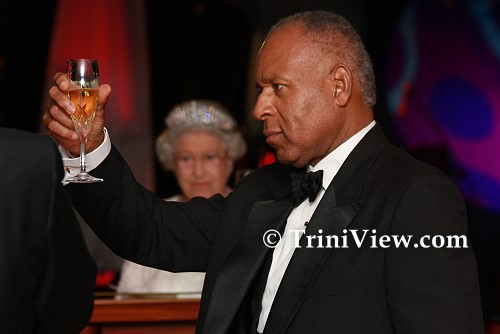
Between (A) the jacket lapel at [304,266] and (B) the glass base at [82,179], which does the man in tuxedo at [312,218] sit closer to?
(A) the jacket lapel at [304,266]

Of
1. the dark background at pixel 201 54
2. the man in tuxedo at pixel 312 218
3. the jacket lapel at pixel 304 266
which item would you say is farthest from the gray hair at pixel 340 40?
the dark background at pixel 201 54

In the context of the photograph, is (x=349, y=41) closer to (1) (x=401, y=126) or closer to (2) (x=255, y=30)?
(1) (x=401, y=126)

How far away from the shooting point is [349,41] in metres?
2.72

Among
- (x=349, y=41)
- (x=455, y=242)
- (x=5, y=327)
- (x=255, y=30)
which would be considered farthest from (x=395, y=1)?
(x=5, y=327)

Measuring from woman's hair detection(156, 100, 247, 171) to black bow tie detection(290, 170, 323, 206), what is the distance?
2837 millimetres

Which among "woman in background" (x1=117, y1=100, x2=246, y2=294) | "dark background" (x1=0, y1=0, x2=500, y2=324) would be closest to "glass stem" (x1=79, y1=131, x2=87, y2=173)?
"woman in background" (x1=117, y1=100, x2=246, y2=294)

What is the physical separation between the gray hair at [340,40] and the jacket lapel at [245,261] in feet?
1.44

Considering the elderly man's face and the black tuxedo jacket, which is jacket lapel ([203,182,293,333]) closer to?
the black tuxedo jacket

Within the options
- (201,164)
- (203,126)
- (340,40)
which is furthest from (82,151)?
(203,126)

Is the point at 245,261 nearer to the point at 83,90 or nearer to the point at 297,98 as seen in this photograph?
the point at 297,98

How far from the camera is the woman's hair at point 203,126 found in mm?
5621

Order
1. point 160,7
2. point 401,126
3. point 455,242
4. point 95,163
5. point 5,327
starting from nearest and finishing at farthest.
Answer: point 5,327
point 455,242
point 95,163
point 401,126
point 160,7

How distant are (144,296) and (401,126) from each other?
142 inches

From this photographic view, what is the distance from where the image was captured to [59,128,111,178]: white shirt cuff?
255 centimetres
